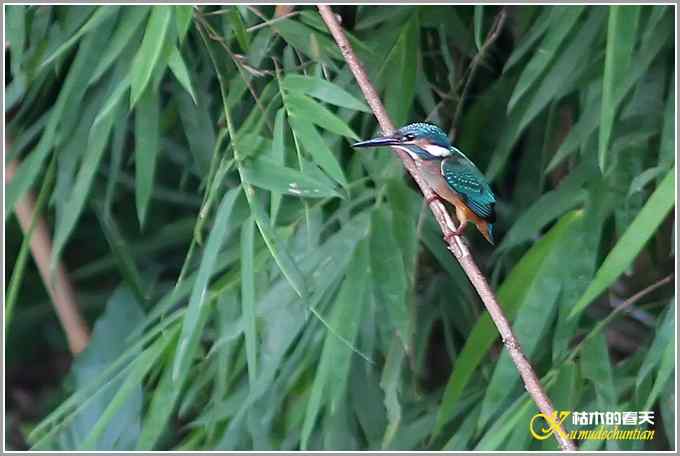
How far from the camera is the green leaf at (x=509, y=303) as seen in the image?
211cm

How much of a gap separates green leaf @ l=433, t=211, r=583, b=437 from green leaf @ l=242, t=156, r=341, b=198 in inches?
20.7

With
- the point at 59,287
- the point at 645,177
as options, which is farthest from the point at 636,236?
the point at 59,287

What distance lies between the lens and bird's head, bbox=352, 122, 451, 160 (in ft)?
5.60

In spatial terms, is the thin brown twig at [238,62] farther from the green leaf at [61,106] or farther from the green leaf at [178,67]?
the green leaf at [61,106]

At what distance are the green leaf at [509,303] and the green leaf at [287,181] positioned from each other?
0.53m

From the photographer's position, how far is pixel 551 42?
2078 millimetres

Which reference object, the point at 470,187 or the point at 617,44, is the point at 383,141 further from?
the point at 617,44

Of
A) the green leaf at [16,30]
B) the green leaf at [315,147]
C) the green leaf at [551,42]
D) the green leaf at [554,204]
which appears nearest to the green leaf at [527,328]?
the green leaf at [554,204]

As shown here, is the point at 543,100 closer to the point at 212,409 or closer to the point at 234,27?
the point at 234,27

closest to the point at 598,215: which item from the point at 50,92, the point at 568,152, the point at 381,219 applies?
the point at 568,152

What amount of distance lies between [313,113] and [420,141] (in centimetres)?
18

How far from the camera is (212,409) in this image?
7.34 ft

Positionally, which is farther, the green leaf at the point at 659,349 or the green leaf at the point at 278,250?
the green leaf at the point at 659,349

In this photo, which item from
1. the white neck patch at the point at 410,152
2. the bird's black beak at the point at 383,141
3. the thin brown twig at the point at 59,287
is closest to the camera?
the bird's black beak at the point at 383,141
